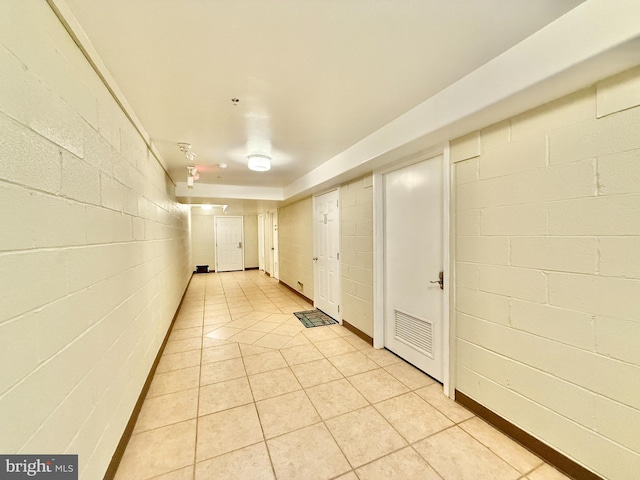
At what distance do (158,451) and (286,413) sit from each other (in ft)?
2.67

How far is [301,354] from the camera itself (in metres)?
2.83

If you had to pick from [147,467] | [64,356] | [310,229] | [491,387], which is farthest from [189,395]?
[310,229]

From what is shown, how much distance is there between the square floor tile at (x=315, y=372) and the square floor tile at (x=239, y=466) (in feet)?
2.45

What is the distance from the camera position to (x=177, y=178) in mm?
4203

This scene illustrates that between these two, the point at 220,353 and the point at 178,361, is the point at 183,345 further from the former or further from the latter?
the point at 220,353

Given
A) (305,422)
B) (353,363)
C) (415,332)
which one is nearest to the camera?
(305,422)

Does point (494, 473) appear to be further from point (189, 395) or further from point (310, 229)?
point (310, 229)

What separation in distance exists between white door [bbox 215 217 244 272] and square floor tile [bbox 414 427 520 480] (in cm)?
823

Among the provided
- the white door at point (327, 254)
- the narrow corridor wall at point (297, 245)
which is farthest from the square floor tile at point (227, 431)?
the narrow corridor wall at point (297, 245)

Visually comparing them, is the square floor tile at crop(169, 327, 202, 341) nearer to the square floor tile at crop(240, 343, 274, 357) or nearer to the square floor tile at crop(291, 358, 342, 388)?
the square floor tile at crop(240, 343, 274, 357)

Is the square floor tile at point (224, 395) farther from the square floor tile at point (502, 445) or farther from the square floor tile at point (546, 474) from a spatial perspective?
the square floor tile at point (546, 474)

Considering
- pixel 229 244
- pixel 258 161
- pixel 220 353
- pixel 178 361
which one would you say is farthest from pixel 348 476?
pixel 229 244

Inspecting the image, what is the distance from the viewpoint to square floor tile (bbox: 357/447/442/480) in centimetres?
141

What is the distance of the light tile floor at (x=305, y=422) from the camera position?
146cm
